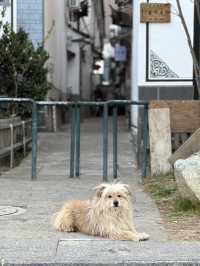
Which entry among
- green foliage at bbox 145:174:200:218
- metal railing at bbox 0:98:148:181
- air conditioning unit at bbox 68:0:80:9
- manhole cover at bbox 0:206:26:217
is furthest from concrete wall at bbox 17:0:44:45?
manhole cover at bbox 0:206:26:217

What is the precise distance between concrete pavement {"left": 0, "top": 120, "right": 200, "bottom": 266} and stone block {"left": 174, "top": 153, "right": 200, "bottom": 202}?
0.47 m

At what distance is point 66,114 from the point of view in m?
27.7

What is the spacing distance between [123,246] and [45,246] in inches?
30.1

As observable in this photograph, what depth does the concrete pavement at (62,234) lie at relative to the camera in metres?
6.44

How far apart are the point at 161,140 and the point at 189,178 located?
299cm

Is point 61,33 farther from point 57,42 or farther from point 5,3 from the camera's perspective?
point 5,3

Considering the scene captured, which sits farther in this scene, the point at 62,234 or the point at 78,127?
the point at 78,127

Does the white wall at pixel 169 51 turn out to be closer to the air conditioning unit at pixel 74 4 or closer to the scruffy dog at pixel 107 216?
the scruffy dog at pixel 107 216

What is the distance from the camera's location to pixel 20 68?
15.1 metres

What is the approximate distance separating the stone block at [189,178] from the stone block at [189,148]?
165 cm

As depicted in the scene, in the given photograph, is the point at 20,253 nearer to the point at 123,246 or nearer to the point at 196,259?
the point at 123,246

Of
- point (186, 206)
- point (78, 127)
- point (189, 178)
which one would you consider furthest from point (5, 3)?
point (189, 178)

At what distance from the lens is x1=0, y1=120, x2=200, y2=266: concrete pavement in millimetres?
6441

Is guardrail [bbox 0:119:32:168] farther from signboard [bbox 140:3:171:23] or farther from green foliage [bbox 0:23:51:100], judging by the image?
signboard [bbox 140:3:171:23]
